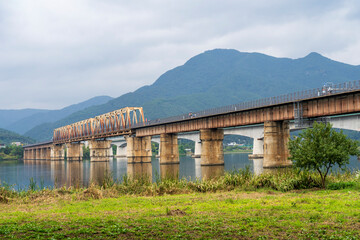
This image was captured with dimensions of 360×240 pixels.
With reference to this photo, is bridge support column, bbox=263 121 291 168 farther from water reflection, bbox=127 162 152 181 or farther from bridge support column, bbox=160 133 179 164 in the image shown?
bridge support column, bbox=160 133 179 164

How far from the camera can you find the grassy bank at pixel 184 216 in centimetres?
1391

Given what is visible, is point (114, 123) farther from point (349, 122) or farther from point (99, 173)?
point (349, 122)

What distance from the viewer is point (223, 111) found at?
75688 mm

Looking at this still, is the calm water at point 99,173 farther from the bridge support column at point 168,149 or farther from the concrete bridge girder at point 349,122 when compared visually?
the concrete bridge girder at point 349,122

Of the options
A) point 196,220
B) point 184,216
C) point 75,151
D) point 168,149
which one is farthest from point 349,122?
point 75,151

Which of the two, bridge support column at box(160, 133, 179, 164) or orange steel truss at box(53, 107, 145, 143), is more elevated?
orange steel truss at box(53, 107, 145, 143)

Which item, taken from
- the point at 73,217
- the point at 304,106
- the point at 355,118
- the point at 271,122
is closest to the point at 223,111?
the point at 271,122

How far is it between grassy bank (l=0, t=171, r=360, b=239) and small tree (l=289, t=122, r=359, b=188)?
5.55ft

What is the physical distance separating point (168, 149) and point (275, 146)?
3814cm

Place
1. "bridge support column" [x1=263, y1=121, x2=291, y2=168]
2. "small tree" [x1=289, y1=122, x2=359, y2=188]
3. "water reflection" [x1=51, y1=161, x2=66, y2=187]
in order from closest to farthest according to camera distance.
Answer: "small tree" [x1=289, y1=122, x2=359, y2=188], "water reflection" [x1=51, y1=161, x2=66, y2=187], "bridge support column" [x1=263, y1=121, x2=291, y2=168]

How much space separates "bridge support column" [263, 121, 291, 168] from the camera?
62625mm

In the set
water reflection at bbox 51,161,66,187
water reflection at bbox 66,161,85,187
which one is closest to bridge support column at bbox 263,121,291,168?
water reflection at bbox 66,161,85,187

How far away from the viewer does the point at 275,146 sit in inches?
2488

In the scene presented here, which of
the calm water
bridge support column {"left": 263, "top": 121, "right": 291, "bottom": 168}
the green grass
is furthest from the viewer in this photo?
bridge support column {"left": 263, "top": 121, "right": 291, "bottom": 168}
